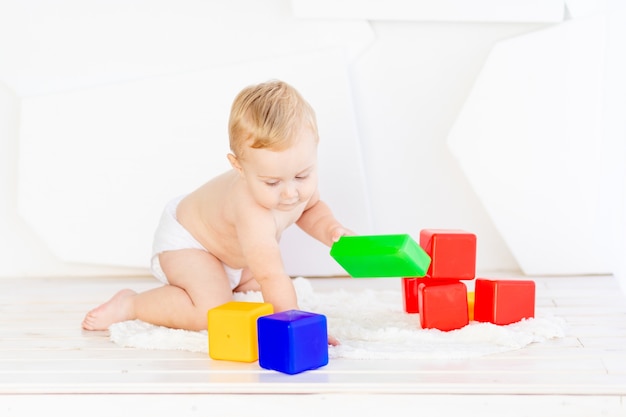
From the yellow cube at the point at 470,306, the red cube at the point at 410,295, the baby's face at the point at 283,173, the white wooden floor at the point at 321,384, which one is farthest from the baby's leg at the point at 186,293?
the yellow cube at the point at 470,306

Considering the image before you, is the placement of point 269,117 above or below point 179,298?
above

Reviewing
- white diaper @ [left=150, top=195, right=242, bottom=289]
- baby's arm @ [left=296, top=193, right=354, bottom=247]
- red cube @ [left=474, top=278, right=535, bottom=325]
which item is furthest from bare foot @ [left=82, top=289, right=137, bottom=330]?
red cube @ [left=474, top=278, right=535, bottom=325]

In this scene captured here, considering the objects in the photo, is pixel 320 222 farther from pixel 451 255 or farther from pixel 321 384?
pixel 321 384

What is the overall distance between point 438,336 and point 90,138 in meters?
1.30

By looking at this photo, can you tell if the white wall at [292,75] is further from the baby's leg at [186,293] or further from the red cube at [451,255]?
the red cube at [451,255]

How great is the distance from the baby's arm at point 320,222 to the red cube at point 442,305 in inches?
10.1

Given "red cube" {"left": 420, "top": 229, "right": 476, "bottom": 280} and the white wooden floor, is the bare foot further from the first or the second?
"red cube" {"left": 420, "top": 229, "right": 476, "bottom": 280}

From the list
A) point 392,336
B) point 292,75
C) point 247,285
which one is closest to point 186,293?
point 247,285

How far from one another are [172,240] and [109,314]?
0.70ft

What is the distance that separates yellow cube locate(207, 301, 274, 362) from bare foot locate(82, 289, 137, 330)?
1.17 feet

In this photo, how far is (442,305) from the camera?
57.8 inches

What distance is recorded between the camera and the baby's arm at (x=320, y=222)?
1.67 meters

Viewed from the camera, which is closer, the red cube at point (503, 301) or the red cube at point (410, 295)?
the red cube at point (503, 301)

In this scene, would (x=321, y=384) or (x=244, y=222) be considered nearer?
(x=321, y=384)
